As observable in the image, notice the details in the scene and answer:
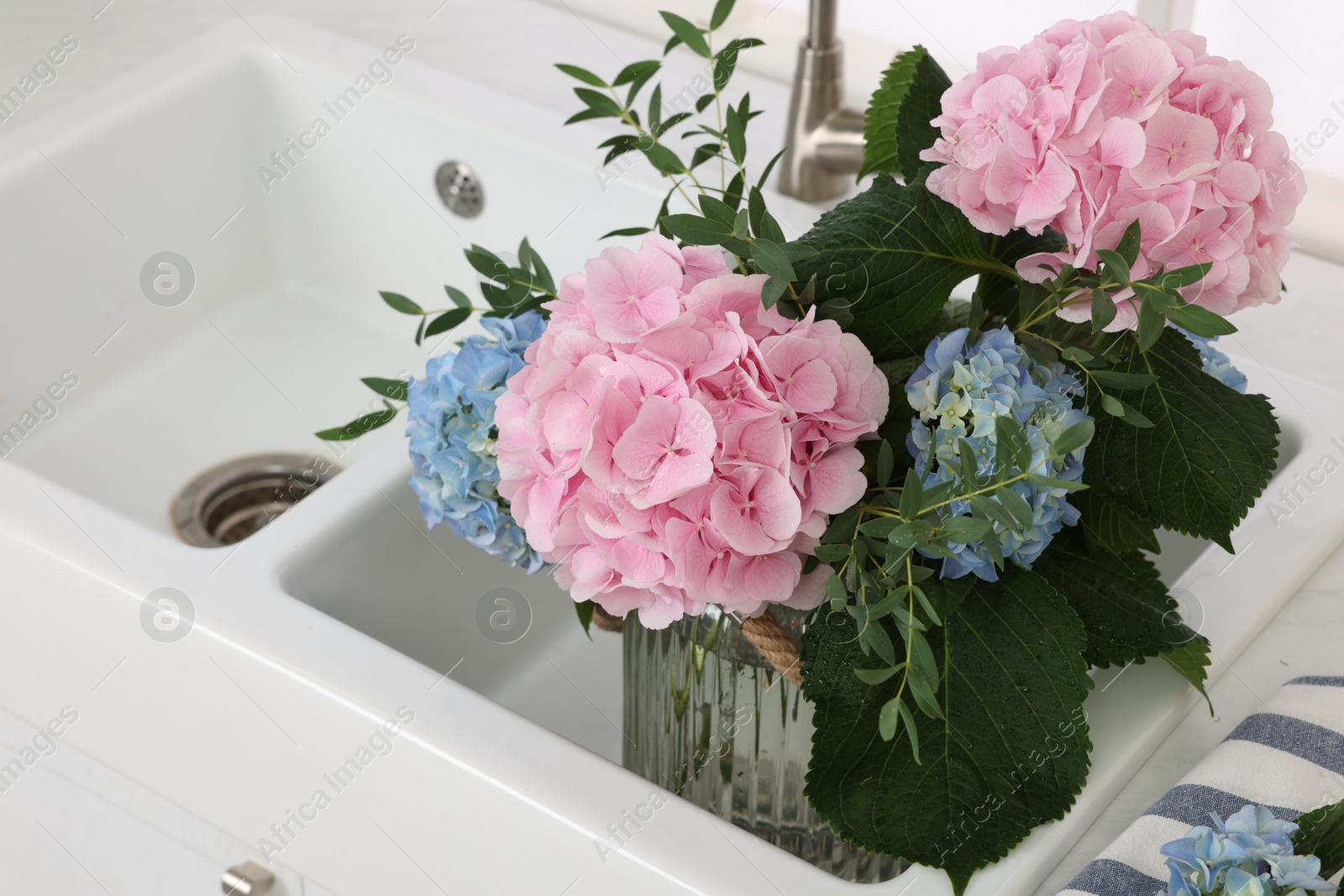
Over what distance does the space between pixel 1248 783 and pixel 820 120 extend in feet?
1.92

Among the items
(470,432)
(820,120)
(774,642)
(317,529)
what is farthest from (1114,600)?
(820,120)

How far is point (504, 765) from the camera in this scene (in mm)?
539

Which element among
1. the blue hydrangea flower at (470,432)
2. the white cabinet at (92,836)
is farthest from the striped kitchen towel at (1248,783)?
the white cabinet at (92,836)

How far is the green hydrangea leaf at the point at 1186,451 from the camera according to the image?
0.47 meters

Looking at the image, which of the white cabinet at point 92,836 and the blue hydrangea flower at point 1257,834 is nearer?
the blue hydrangea flower at point 1257,834

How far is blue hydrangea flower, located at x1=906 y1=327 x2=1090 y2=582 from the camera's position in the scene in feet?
1.48

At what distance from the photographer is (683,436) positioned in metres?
0.42

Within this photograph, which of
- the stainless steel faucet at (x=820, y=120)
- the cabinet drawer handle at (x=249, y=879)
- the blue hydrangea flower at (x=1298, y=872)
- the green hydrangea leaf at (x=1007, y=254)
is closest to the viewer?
the blue hydrangea flower at (x=1298, y=872)

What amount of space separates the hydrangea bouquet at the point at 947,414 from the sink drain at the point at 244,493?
475 millimetres

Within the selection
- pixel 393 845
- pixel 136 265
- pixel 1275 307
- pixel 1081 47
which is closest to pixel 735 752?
pixel 393 845

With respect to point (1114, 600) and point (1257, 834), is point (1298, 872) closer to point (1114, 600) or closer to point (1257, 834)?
point (1257, 834)

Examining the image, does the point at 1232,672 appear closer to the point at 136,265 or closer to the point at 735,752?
the point at 735,752

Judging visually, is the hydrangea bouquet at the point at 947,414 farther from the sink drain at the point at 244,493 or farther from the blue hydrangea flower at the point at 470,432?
the sink drain at the point at 244,493

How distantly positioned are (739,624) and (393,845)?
197 mm
